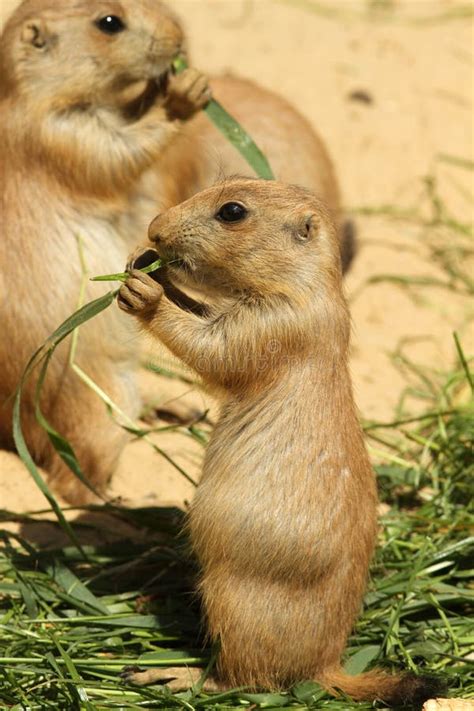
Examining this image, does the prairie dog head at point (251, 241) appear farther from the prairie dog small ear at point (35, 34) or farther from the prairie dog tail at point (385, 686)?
the prairie dog small ear at point (35, 34)

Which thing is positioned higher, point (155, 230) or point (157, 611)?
point (155, 230)

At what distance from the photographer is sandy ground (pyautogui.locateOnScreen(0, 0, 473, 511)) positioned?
24.3 ft

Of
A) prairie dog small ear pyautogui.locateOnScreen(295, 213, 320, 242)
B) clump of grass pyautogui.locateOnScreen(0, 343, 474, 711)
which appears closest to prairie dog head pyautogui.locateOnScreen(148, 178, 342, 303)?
prairie dog small ear pyautogui.locateOnScreen(295, 213, 320, 242)

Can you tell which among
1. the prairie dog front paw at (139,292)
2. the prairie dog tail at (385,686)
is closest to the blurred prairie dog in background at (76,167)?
the prairie dog front paw at (139,292)

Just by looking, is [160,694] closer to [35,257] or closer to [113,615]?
[113,615]

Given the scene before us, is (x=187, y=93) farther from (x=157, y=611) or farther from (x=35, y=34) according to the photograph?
(x=157, y=611)

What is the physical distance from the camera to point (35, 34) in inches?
232

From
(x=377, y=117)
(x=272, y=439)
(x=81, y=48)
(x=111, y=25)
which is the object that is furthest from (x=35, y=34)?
(x=377, y=117)

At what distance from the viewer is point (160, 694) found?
4336mm

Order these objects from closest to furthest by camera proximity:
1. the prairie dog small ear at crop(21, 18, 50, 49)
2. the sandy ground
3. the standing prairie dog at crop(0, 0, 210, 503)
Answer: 1. the standing prairie dog at crop(0, 0, 210, 503)
2. the prairie dog small ear at crop(21, 18, 50, 49)
3. the sandy ground

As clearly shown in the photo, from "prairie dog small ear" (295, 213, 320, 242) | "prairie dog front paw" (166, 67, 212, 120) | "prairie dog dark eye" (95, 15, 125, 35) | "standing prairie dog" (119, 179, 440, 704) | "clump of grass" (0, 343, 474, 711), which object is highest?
"prairie dog dark eye" (95, 15, 125, 35)

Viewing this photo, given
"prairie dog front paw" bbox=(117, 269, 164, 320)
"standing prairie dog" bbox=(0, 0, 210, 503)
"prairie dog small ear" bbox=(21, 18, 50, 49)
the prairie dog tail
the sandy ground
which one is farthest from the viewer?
the sandy ground

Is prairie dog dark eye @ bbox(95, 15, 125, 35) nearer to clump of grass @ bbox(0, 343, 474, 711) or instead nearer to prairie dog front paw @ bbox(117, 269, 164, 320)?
prairie dog front paw @ bbox(117, 269, 164, 320)

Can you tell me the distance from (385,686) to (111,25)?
3.46 metres
